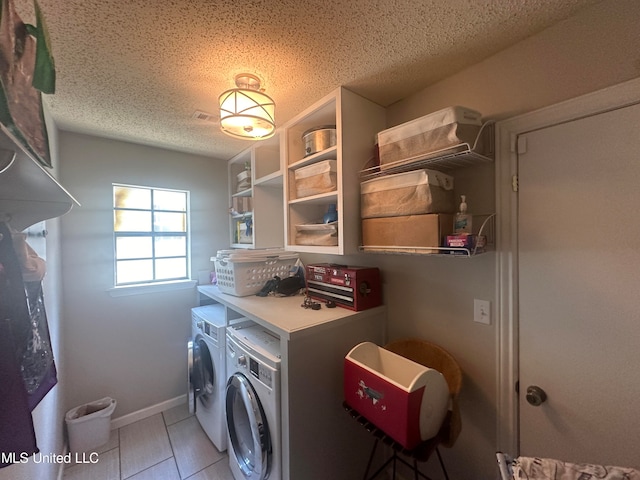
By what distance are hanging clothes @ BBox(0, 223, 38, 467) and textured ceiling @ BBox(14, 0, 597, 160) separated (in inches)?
35.2

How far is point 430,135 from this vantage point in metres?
1.13

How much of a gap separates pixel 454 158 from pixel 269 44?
37.2 inches

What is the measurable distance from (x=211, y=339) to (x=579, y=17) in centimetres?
260

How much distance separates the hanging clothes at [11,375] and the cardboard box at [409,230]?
1.28 meters

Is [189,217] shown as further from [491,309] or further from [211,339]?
[491,309]

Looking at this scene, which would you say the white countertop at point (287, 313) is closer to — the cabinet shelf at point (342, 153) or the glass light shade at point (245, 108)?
the cabinet shelf at point (342, 153)

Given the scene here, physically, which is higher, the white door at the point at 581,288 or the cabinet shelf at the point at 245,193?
the cabinet shelf at the point at 245,193

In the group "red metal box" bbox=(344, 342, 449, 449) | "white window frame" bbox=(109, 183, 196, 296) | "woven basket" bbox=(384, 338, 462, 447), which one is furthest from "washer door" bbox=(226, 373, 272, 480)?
"white window frame" bbox=(109, 183, 196, 296)

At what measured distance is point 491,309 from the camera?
1.19m

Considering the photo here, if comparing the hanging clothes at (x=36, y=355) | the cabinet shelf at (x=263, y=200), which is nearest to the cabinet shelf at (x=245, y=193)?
the cabinet shelf at (x=263, y=200)

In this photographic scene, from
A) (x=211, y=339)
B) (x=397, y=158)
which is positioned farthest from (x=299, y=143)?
(x=211, y=339)

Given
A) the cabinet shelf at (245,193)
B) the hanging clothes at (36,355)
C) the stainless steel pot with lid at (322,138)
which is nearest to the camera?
the hanging clothes at (36,355)

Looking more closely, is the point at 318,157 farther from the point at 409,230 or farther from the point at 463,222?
the point at 463,222

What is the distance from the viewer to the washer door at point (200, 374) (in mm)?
1892
